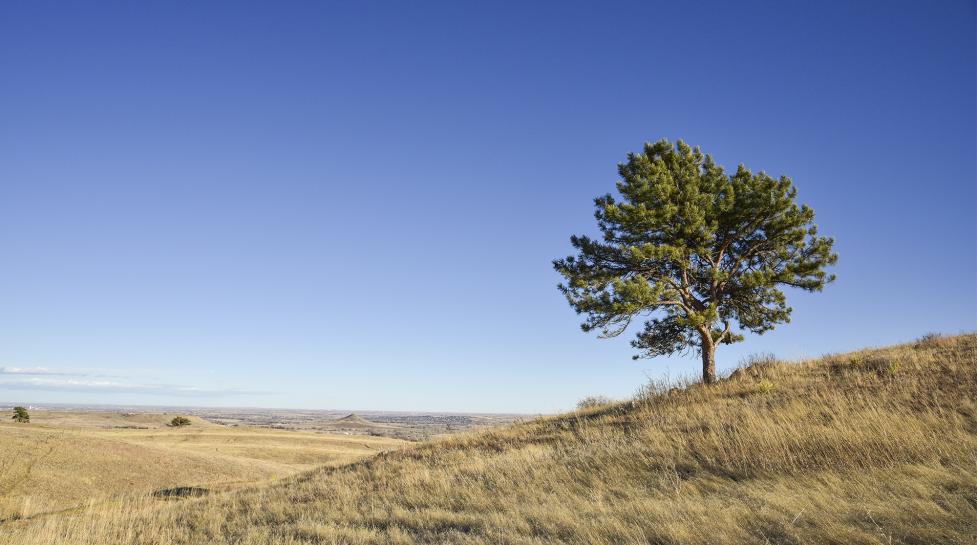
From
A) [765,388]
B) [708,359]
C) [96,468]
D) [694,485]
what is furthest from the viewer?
[96,468]

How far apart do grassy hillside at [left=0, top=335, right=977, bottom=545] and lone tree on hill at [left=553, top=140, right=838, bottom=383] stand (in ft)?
15.0

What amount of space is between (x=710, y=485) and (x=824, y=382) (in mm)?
8976

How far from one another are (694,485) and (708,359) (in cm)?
1225

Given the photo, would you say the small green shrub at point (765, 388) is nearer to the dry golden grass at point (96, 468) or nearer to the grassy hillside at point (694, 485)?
the grassy hillside at point (694, 485)

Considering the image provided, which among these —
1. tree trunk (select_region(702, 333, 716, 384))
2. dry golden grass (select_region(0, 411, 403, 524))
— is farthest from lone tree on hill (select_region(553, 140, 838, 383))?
dry golden grass (select_region(0, 411, 403, 524))

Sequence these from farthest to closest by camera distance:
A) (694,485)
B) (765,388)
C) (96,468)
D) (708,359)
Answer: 1. (96,468)
2. (708,359)
3. (765,388)
4. (694,485)

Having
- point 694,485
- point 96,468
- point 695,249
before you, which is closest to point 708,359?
point 695,249

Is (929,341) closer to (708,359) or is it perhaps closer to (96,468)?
(708,359)

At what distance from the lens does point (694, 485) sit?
828cm

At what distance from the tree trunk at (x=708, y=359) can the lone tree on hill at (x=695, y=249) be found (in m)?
0.04

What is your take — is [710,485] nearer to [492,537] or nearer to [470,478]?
[492,537]

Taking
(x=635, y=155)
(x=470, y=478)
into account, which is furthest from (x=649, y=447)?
(x=635, y=155)

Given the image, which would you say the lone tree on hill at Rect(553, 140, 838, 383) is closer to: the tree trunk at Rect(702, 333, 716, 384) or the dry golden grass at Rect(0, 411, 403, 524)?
the tree trunk at Rect(702, 333, 716, 384)

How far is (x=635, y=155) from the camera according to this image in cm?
2069
